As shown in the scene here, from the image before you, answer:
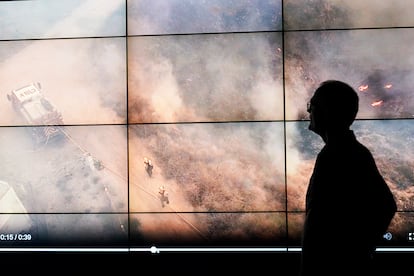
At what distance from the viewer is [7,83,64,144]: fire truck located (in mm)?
4066

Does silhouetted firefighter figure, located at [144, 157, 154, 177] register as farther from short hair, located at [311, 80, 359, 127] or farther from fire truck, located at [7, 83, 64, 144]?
short hair, located at [311, 80, 359, 127]

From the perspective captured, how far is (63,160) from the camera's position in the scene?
4.05 meters

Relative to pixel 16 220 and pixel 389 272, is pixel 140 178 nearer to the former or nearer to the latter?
pixel 16 220

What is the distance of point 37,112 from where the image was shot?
161 inches

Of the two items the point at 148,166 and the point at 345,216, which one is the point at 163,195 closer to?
the point at 148,166

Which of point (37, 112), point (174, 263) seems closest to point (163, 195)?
point (174, 263)

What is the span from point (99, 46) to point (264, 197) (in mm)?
2044

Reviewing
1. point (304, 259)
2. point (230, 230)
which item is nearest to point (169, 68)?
point (230, 230)

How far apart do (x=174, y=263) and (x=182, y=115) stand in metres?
1.34

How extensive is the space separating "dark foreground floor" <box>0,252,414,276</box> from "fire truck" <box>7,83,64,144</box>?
111cm

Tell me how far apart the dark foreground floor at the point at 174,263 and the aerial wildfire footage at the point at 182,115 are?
0.12m

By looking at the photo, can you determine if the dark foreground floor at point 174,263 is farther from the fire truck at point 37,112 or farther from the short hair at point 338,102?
the short hair at point 338,102

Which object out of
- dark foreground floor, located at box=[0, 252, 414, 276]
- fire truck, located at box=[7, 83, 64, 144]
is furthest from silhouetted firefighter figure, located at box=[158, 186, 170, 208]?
fire truck, located at box=[7, 83, 64, 144]

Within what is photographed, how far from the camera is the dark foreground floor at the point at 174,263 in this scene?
3842 mm
